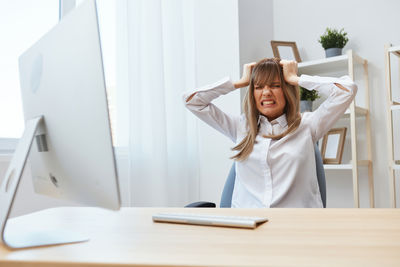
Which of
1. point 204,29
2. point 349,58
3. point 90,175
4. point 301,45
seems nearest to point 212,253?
point 90,175

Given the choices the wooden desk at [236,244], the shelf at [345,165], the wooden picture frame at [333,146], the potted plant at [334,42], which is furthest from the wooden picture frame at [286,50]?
the wooden desk at [236,244]

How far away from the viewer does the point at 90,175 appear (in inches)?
26.8

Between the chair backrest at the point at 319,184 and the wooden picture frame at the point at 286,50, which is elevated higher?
the wooden picture frame at the point at 286,50

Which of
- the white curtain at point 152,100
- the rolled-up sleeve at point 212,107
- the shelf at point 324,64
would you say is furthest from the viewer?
the shelf at point 324,64

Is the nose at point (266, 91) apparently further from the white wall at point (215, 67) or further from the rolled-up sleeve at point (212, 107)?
the white wall at point (215, 67)

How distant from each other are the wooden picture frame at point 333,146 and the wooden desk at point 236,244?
1859 millimetres

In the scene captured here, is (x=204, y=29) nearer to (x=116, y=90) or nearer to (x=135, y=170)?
(x=116, y=90)

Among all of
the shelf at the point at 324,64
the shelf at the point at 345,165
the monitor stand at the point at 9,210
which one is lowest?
the shelf at the point at 345,165

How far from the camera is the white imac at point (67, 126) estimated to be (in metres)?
0.64

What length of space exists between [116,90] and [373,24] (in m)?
1.86

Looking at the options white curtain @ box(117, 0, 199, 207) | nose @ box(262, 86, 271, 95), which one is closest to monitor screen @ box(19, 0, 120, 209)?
nose @ box(262, 86, 271, 95)

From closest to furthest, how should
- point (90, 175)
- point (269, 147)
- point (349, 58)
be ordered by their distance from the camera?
1. point (90, 175)
2. point (269, 147)
3. point (349, 58)

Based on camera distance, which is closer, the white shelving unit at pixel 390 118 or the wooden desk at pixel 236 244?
the wooden desk at pixel 236 244

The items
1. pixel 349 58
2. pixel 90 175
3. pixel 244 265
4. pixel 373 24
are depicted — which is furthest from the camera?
pixel 373 24
